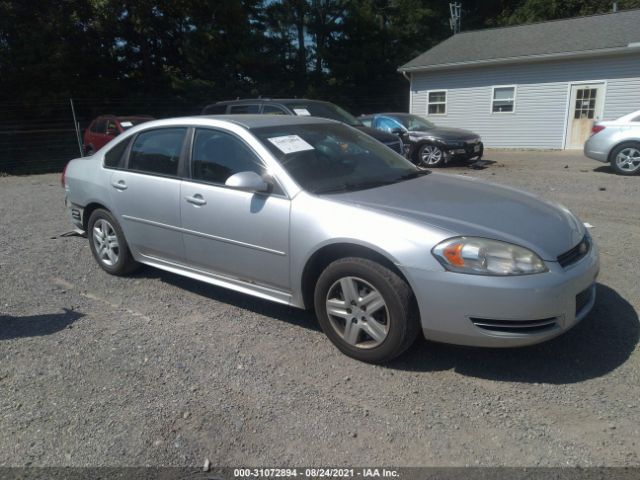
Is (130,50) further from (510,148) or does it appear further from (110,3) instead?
(510,148)

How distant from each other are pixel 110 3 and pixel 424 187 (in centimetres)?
2250

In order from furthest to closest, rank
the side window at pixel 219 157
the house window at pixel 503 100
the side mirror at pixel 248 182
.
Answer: the house window at pixel 503 100 < the side window at pixel 219 157 < the side mirror at pixel 248 182

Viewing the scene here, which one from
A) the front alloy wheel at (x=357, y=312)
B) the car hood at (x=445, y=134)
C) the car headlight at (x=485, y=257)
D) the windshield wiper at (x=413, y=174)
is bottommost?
Answer: the front alloy wheel at (x=357, y=312)

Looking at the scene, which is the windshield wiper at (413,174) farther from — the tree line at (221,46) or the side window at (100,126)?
the tree line at (221,46)

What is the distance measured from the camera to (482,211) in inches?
130

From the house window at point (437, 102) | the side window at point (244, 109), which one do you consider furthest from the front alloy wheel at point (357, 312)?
the house window at point (437, 102)

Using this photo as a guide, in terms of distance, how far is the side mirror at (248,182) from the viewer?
3.47 meters

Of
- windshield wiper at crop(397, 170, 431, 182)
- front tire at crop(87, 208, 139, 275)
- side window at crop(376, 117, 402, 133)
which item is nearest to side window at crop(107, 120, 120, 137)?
side window at crop(376, 117, 402, 133)

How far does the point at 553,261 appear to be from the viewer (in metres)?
2.96

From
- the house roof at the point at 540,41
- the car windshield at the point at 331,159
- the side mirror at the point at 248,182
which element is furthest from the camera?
the house roof at the point at 540,41

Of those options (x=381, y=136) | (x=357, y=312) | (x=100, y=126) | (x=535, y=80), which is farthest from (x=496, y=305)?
Result: (x=535, y=80)

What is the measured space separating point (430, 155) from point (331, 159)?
923cm

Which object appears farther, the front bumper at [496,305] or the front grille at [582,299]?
the front grille at [582,299]

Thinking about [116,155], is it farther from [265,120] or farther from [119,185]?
[265,120]
